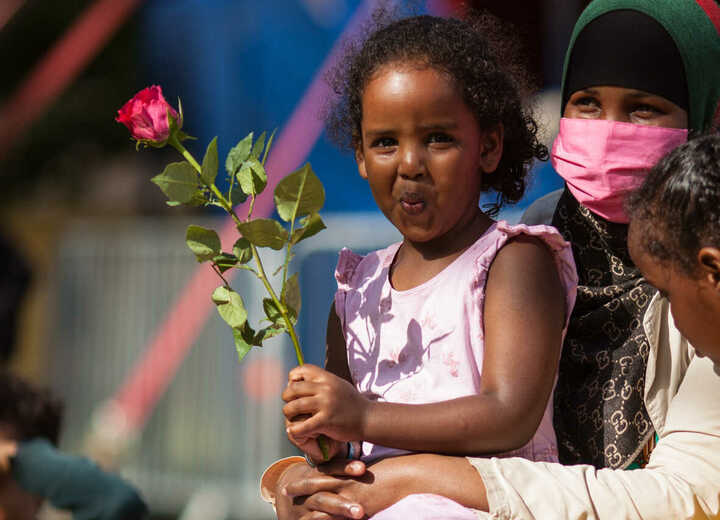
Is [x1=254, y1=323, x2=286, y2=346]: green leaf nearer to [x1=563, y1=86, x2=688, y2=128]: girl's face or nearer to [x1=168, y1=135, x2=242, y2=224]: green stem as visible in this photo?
[x1=168, y1=135, x2=242, y2=224]: green stem

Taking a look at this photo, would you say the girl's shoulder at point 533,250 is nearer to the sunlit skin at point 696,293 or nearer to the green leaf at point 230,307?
the sunlit skin at point 696,293

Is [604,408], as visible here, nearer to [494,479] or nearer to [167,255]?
[494,479]

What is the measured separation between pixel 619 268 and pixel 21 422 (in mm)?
2835

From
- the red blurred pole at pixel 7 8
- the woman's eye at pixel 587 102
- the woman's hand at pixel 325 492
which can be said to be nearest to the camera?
the woman's hand at pixel 325 492

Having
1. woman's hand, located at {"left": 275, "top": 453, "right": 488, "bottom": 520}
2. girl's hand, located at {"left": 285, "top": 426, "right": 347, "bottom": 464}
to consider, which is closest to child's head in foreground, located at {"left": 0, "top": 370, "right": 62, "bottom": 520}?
woman's hand, located at {"left": 275, "top": 453, "right": 488, "bottom": 520}

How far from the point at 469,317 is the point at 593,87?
2.31 feet

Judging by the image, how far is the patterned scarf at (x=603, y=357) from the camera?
240 cm

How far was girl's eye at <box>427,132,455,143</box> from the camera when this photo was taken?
2.37 m

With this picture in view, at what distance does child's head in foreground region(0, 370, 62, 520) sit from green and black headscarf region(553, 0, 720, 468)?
8.52 ft

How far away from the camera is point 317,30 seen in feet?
22.9

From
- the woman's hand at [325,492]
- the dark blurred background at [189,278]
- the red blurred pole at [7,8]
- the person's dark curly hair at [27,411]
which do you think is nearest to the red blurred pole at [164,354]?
the dark blurred background at [189,278]

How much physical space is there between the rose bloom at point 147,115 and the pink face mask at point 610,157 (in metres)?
1.01

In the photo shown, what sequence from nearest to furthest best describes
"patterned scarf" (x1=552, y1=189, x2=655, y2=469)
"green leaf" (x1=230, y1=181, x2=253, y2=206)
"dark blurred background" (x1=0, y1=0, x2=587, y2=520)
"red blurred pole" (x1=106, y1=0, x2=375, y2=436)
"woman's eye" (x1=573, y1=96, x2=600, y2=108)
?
1. "green leaf" (x1=230, y1=181, x2=253, y2=206)
2. "patterned scarf" (x1=552, y1=189, x2=655, y2=469)
3. "woman's eye" (x1=573, y1=96, x2=600, y2=108)
4. "dark blurred background" (x1=0, y1=0, x2=587, y2=520)
5. "red blurred pole" (x1=106, y1=0, x2=375, y2=436)

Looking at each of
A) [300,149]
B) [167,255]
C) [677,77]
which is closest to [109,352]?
[167,255]
